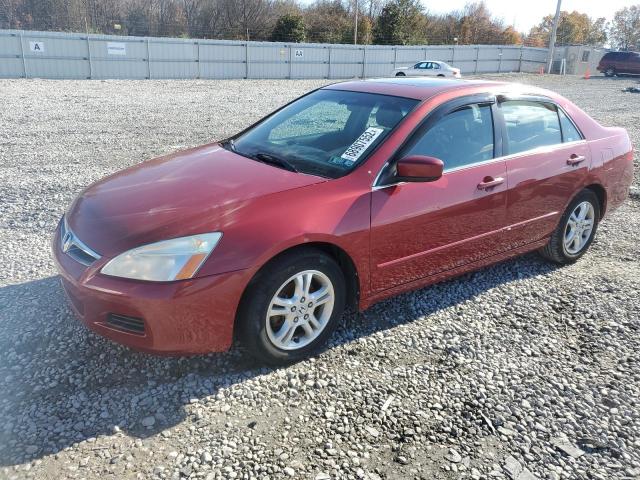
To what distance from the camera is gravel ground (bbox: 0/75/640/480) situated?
2.51m

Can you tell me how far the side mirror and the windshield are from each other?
0.26m

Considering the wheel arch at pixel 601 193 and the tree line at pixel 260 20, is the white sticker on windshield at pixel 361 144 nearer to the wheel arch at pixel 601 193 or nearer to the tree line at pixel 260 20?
the wheel arch at pixel 601 193

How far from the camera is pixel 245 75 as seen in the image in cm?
2766

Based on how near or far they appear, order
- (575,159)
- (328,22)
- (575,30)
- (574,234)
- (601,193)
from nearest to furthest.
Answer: (575,159) < (574,234) < (601,193) < (328,22) < (575,30)

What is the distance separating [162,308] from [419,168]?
1.74 m

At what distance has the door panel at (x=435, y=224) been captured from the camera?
11.2 ft

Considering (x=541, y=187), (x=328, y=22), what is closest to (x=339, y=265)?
(x=541, y=187)

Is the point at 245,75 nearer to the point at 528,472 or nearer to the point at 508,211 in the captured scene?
the point at 508,211

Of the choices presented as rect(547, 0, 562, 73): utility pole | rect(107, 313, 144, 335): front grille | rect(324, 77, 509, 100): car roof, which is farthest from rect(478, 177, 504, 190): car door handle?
rect(547, 0, 562, 73): utility pole

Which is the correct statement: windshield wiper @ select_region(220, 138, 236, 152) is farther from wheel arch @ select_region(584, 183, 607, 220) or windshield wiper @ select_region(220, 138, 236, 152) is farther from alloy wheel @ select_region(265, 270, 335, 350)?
wheel arch @ select_region(584, 183, 607, 220)

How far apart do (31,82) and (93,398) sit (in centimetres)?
2091

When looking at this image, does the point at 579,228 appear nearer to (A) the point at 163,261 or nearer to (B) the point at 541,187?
(B) the point at 541,187

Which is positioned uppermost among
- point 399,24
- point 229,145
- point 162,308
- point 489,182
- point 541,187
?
point 399,24

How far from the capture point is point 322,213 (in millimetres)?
3131
